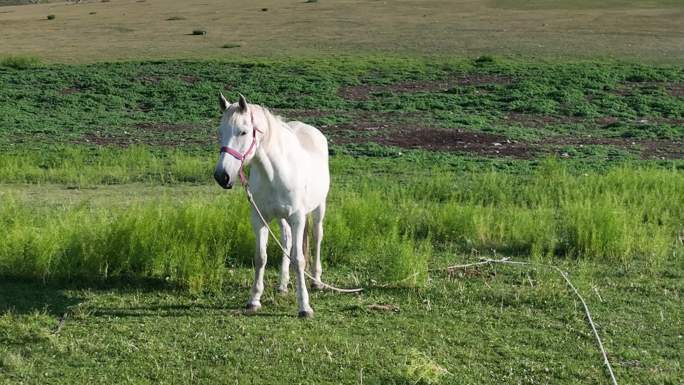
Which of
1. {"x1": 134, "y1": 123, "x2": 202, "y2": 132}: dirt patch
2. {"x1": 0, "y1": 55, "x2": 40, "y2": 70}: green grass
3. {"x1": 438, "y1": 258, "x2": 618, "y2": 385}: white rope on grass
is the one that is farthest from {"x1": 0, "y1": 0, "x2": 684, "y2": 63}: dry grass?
{"x1": 438, "y1": 258, "x2": 618, "y2": 385}: white rope on grass

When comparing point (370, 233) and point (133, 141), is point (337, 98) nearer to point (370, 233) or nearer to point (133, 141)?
point (133, 141)

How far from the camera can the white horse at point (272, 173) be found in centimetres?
652

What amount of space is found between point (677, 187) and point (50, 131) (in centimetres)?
1617

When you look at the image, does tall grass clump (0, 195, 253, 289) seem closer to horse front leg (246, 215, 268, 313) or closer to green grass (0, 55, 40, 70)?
horse front leg (246, 215, 268, 313)

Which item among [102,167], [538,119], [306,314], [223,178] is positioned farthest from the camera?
[538,119]

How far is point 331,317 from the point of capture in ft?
23.7

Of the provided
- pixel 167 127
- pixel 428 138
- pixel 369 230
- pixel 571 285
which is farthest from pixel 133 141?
pixel 571 285

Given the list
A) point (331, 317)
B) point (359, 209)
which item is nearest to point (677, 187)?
point (359, 209)

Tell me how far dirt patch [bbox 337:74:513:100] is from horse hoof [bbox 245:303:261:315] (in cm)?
2059

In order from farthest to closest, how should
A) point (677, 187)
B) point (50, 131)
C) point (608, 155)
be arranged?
1. point (50, 131)
2. point (608, 155)
3. point (677, 187)

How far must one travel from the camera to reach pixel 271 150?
702cm

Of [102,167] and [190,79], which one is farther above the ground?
[102,167]

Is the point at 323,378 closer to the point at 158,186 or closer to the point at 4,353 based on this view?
the point at 4,353

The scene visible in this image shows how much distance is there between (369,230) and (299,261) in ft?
7.85
